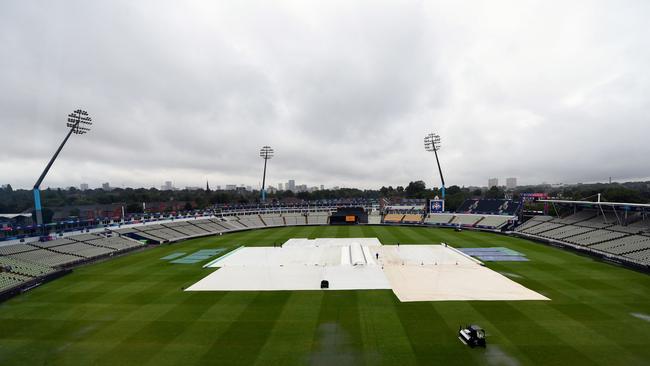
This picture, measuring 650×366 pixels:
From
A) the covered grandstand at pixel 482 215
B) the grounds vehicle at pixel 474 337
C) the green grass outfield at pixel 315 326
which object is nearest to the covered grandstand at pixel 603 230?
the covered grandstand at pixel 482 215

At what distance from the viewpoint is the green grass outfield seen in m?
14.4

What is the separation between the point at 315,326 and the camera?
17562mm

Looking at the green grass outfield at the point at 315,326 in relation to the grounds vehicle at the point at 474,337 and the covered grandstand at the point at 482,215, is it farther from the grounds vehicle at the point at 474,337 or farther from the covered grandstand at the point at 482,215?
the covered grandstand at the point at 482,215

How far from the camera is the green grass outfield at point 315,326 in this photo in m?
14.4

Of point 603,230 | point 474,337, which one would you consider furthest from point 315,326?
point 603,230

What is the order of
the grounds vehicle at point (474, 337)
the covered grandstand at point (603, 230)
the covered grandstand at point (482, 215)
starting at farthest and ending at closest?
the covered grandstand at point (482, 215), the covered grandstand at point (603, 230), the grounds vehicle at point (474, 337)

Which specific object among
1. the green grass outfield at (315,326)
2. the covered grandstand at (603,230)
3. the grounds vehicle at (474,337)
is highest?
the covered grandstand at (603,230)

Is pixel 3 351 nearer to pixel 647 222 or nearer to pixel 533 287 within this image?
pixel 533 287

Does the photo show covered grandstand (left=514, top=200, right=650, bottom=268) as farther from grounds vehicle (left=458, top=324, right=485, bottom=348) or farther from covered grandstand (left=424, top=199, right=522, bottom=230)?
grounds vehicle (left=458, top=324, right=485, bottom=348)

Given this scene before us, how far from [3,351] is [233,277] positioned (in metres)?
15.6

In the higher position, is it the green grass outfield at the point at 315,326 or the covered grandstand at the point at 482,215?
the covered grandstand at the point at 482,215

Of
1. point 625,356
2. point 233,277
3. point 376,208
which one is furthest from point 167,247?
point 376,208

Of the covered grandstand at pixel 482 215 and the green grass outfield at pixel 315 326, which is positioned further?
the covered grandstand at pixel 482 215

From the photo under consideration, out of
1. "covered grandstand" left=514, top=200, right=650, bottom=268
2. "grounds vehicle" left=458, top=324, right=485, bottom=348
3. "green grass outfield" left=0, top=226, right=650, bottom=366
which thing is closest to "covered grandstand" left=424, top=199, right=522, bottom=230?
"covered grandstand" left=514, top=200, right=650, bottom=268
